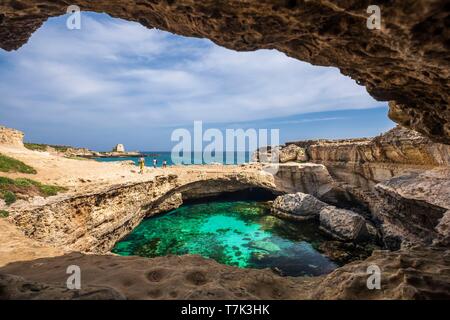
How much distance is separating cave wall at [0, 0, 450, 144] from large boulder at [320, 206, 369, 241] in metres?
13.9

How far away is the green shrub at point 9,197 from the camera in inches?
479

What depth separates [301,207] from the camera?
81.6 feet

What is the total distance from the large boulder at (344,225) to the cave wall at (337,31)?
45.6 feet

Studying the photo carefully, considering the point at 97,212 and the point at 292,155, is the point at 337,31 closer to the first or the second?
the point at 97,212

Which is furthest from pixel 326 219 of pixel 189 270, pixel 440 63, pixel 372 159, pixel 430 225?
pixel 440 63

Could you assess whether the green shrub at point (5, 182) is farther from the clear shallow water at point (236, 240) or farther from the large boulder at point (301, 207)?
the large boulder at point (301, 207)

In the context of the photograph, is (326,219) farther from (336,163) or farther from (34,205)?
(34,205)

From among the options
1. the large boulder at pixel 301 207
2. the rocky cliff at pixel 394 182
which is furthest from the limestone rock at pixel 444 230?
the large boulder at pixel 301 207

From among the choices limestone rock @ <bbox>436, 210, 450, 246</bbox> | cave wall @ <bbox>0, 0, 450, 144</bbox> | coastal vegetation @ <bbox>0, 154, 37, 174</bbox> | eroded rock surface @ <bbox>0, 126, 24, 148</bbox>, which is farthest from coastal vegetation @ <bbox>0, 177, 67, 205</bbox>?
eroded rock surface @ <bbox>0, 126, 24, 148</bbox>

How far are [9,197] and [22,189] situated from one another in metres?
1.71

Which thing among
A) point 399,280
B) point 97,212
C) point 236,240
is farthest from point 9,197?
point 399,280

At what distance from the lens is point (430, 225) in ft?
32.5

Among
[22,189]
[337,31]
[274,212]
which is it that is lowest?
[274,212]
